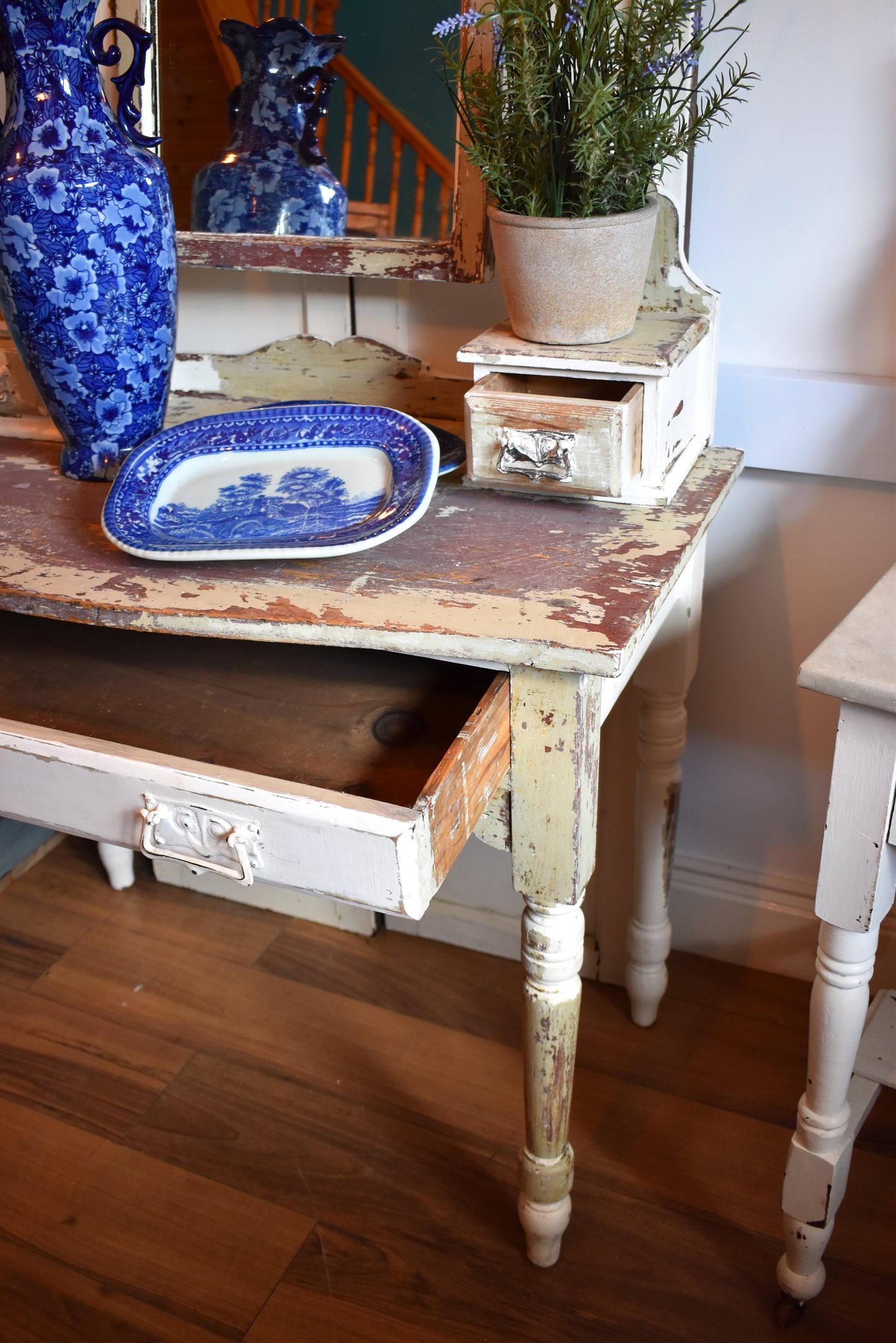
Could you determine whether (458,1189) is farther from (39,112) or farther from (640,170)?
(39,112)

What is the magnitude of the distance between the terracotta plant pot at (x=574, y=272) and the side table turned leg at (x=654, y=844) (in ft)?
1.40

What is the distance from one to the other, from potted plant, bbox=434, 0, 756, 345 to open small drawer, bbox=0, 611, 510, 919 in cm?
33

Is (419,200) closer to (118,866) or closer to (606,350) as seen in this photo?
(606,350)

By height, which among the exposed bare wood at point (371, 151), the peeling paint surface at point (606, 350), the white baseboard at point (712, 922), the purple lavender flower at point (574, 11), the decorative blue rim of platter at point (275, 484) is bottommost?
the white baseboard at point (712, 922)

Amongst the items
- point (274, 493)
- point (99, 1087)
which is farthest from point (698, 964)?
point (274, 493)

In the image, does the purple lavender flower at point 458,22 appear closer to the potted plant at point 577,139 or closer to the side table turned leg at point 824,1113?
the potted plant at point 577,139

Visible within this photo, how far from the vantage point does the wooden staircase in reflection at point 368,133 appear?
1.09 meters

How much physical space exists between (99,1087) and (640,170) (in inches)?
45.2

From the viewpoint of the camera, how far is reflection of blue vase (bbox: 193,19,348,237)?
1.11 meters

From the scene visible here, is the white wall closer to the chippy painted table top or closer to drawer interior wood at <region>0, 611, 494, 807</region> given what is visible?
the chippy painted table top

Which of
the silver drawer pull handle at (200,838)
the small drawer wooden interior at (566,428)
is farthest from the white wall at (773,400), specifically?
the silver drawer pull handle at (200,838)

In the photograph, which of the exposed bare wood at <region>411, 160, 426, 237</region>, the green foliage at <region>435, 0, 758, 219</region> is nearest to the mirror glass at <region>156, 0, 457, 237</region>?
the exposed bare wood at <region>411, 160, 426, 237</region>

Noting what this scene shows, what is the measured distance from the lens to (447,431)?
1.13 meters

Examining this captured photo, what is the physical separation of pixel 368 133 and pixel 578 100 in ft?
1.01
